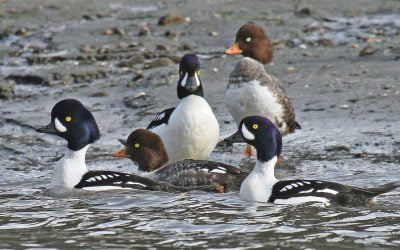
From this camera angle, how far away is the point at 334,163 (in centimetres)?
1135

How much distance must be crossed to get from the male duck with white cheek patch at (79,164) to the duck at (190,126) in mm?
1034

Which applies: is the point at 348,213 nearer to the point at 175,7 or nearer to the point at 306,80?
the point at 306,80

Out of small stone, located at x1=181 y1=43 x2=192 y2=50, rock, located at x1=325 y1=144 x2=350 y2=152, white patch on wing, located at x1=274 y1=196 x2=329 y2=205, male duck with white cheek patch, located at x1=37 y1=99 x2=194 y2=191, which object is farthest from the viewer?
small stone, located at x1=181 y1=43 x2=192 y2=50

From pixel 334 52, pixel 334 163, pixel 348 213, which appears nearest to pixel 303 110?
pixel 334 163

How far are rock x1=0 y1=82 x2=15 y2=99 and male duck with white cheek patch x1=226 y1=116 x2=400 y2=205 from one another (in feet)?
19.6

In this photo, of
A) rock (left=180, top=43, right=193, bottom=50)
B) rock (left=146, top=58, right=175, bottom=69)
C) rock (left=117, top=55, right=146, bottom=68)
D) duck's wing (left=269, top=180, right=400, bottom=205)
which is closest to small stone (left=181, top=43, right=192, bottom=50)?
rock (left=180, top=43, right=193, bottom=50)

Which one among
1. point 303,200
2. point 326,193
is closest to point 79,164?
point 303,200

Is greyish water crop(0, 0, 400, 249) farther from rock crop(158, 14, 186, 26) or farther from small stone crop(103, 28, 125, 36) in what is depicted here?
rock crop(158, 14, 186, 26)

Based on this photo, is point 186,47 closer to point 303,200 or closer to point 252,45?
point 252,45

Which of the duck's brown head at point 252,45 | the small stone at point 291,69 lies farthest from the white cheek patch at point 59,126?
the small stone at point 291,69

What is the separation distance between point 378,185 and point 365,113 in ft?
9.81

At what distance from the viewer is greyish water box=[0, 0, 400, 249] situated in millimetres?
8320

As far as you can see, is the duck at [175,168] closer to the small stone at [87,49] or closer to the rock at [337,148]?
the rock at [337,148]

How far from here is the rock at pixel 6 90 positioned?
601 inches
